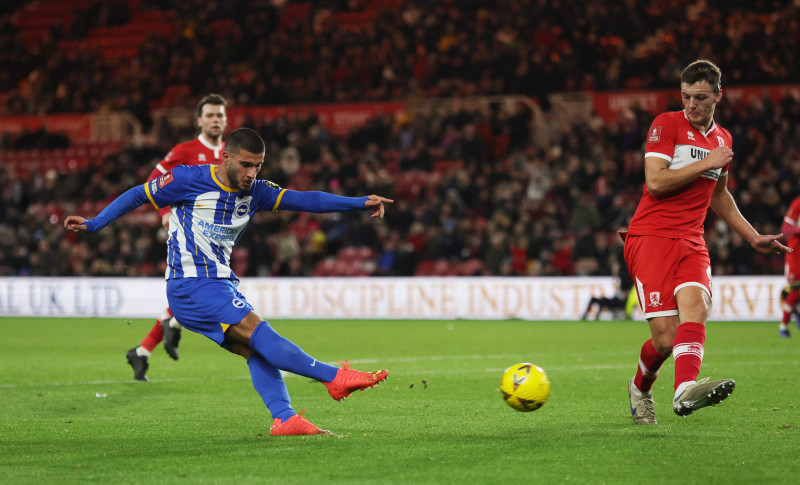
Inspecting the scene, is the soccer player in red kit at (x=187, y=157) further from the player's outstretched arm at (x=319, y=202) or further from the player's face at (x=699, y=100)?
the player's face at (x=699, y=100)

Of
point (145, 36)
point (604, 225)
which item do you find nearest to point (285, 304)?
Answer: point (604, 225)

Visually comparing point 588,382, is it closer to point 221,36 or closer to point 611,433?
point 611,433

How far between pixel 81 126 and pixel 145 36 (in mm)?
4643

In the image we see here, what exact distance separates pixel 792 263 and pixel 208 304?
1105cm

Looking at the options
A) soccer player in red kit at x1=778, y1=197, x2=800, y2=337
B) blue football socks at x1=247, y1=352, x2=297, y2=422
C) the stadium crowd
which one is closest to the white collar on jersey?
blue football socks at x1=247, y1=352, x2=297, y2=422

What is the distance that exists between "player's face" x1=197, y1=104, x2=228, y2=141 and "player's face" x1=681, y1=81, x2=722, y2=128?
196 inches

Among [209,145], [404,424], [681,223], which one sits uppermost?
[209,145]

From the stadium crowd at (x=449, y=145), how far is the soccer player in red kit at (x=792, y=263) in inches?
157

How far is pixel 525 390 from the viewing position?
6.41 metres

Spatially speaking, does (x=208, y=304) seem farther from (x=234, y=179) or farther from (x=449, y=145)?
(x=449, y=145)

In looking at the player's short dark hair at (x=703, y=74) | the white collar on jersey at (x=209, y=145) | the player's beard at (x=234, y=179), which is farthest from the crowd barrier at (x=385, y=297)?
the player's beard at (x=234, y=179)

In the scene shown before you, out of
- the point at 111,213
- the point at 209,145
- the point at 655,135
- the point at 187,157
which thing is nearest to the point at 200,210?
the point at 111,213

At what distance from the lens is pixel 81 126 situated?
94.7 ft

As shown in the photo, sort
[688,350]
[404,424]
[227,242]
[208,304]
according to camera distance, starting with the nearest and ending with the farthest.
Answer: [688,350]
[208,304]
[227,242]
[404,424]
